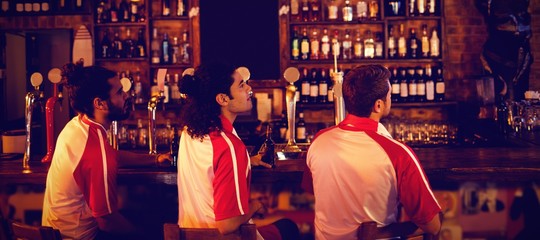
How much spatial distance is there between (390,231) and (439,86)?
445cm

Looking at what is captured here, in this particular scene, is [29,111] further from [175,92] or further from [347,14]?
[347,14]

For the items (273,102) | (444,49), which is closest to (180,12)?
(273,102)

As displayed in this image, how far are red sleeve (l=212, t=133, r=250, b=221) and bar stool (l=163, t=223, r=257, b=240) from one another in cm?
14

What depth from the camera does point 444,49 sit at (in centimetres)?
645

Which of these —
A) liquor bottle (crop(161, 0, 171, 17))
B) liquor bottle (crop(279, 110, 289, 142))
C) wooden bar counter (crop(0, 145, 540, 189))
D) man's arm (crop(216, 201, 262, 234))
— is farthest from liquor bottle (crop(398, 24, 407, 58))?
man's arm (crop(216, 201, 262, 234))

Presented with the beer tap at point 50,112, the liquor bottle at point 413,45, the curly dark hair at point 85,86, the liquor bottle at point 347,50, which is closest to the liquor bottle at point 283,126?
the liquor bottle at point 347,50

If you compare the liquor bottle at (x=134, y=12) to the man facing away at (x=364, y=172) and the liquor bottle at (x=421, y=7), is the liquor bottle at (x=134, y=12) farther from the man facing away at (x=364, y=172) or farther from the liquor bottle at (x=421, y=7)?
the man facing away at (x=364, y=172)

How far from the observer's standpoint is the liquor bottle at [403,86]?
6324 mm

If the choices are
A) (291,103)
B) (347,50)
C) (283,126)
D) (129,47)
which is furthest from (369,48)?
(291,103)

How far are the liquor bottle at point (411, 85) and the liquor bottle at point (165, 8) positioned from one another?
2.42 metres

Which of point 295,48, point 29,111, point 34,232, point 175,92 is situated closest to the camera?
point 34,232

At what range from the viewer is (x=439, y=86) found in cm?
632

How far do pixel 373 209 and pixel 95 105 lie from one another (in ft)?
4.26

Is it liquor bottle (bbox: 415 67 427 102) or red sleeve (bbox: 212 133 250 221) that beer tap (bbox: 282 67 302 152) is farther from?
liquor bottle (bbox: 415 67 427 102)
